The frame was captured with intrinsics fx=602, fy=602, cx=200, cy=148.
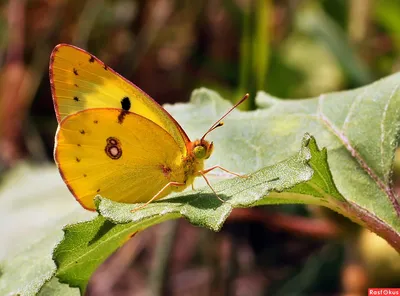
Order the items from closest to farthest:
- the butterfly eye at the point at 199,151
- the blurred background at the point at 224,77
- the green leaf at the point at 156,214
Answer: the green leaf at the point at 156,214 < the butterfly eye at the point at 199,151 < the blurred background at the point at 224,77

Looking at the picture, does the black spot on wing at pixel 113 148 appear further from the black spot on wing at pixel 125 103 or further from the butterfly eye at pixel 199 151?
the butterfly eye at pixel 199 151

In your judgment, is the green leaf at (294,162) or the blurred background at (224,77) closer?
the green leaf at (294,162)

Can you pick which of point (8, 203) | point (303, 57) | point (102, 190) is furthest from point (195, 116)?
point (303, 57)

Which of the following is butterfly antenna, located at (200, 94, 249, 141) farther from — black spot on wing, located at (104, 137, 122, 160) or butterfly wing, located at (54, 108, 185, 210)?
black spot on wing, located at (104, 137, 122, 160)

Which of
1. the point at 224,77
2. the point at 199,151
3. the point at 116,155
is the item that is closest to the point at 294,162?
the point at 199,151

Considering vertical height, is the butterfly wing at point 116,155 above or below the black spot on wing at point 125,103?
below

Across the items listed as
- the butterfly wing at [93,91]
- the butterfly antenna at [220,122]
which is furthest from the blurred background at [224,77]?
the butterfly wing at [93,91]

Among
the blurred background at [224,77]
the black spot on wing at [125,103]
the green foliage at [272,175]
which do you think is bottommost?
the blurred background at [224,77]

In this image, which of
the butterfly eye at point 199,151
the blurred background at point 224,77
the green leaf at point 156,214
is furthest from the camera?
the blurred background at point 224,77

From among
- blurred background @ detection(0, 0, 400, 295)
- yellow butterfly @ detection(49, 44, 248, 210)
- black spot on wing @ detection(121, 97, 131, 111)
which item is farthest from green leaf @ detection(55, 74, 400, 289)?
blurred background @ detection(0, 0, 400, 295)

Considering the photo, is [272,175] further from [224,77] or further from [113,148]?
[224,77]
